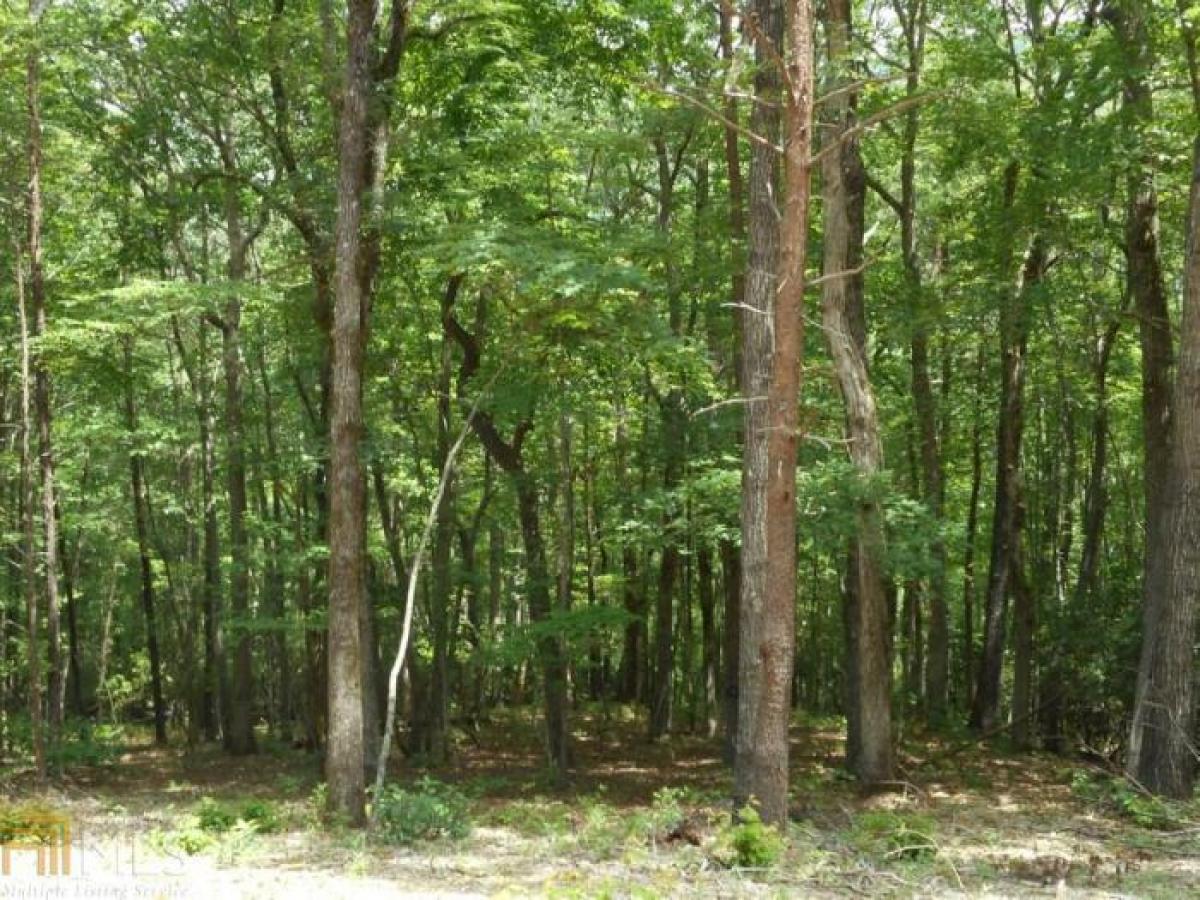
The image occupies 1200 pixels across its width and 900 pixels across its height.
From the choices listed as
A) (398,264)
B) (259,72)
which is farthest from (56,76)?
(398,264)

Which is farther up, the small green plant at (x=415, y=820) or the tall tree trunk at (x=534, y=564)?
the tall tree trunk at (x=534, y=564)

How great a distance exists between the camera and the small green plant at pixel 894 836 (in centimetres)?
830

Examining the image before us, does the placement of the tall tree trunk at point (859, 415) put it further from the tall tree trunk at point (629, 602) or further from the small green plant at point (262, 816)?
the small green plant at point (262, 816)

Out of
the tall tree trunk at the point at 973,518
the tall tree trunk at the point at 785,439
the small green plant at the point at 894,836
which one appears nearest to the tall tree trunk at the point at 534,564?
the small green plant at the point at 894,836

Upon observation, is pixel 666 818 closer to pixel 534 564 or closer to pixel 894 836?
pixel 894 836

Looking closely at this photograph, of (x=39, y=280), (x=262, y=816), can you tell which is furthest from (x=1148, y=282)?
(x=39, y=280)

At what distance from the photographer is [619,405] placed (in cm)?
2117

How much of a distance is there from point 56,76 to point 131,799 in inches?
426

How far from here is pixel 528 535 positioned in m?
16.9

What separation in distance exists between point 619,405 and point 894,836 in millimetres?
13308

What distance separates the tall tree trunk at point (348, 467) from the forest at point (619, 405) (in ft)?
0.15

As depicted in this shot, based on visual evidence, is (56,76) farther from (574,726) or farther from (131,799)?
(574,726)

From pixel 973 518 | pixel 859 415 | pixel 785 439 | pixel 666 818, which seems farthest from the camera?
pixel 973 518

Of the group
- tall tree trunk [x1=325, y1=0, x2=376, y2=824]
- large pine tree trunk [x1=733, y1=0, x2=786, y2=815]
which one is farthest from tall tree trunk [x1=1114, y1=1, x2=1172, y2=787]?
tall tree trunk [x1=325, y1=0, x2=376, y2=824]
